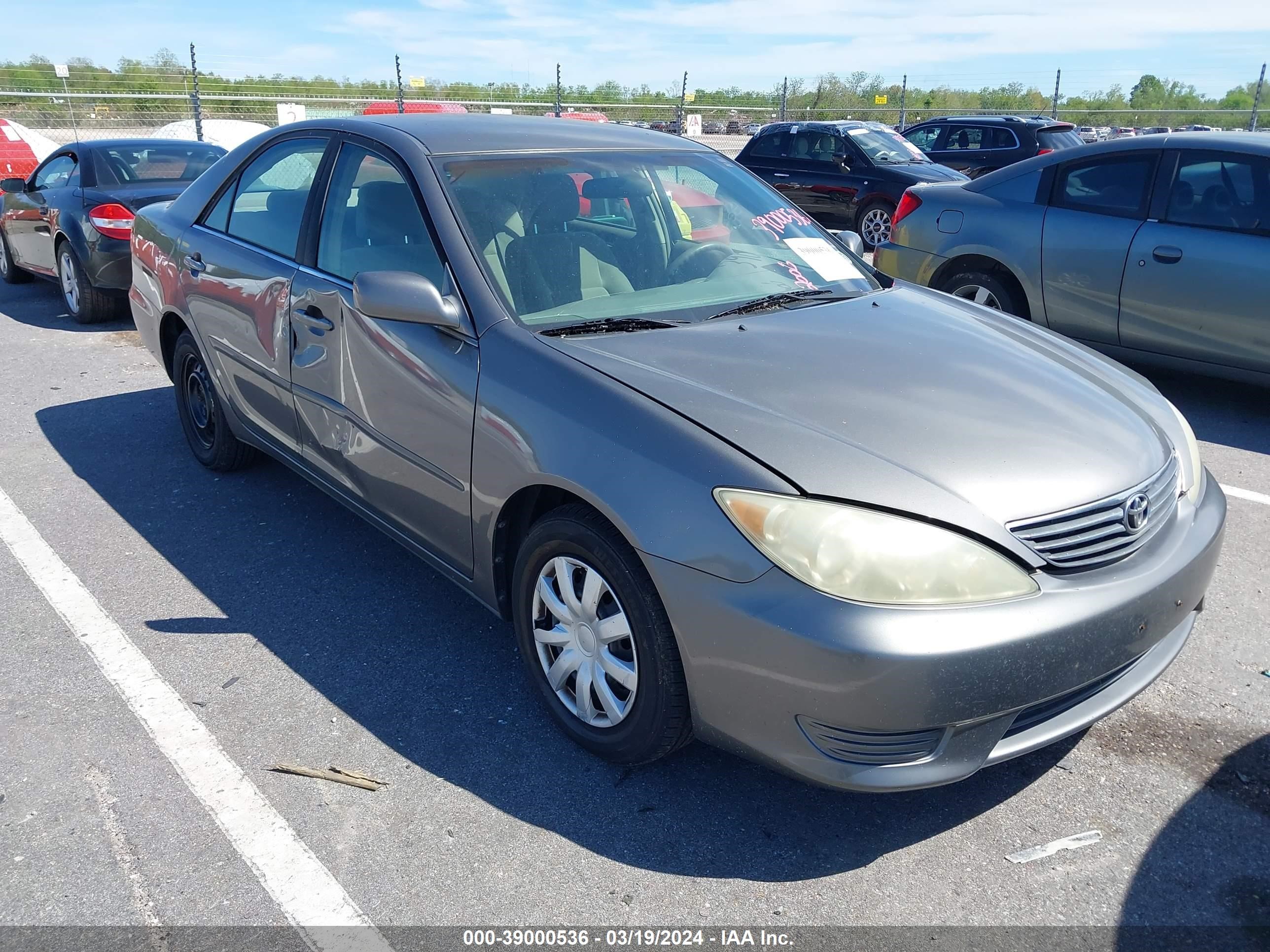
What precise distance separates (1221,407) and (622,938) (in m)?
5.25

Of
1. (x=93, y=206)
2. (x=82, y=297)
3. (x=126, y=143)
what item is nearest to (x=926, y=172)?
(x=126, y=143)

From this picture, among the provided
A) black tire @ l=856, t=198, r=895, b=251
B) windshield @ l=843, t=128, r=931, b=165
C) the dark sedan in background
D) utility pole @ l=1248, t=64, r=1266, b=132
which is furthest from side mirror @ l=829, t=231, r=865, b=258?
utility pole @ l=1248, t=64, r=1266, b=132

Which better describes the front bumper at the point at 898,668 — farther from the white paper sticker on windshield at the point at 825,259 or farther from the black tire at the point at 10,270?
the black tire at the point at 10,270

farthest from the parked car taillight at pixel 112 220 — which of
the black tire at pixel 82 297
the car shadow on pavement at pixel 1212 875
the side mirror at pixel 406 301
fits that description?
the car shadow on pavement at pixel 1212 875

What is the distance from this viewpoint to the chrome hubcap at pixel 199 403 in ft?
15.4

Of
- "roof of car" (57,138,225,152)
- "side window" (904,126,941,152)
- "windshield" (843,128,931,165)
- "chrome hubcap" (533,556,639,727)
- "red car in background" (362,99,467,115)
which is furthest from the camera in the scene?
"red car in background" (362,99,467,115)

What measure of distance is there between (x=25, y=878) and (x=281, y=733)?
28.1 inches

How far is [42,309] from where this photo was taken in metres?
8.85

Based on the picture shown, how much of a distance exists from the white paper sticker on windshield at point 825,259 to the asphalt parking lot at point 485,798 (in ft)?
5.58

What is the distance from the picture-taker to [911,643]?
7.00 feet

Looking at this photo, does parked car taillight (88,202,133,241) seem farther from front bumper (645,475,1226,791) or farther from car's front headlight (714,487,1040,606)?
car's front headlight (714,487,1040,606)

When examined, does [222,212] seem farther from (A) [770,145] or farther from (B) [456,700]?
(A) [770,145]

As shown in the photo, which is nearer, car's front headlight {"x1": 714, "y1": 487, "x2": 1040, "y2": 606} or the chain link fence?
car's front headlight {"x1": 714, "y1": 487, "x2": 1040, "y2": 606}

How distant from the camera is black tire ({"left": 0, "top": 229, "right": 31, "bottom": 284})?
387 inches
